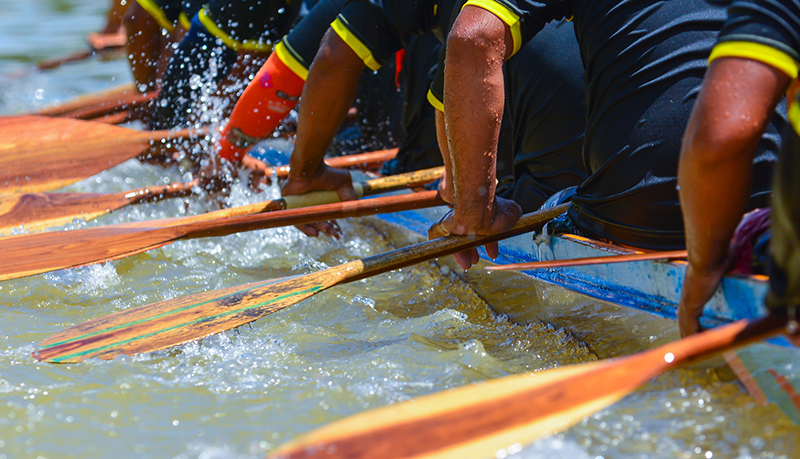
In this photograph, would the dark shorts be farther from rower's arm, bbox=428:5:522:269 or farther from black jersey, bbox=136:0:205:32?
black jersey, bbox=136:0:205:32

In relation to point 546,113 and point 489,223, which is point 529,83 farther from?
point 489,223

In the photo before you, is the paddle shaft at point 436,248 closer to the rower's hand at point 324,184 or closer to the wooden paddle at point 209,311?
the wooden paddle at point 209,311

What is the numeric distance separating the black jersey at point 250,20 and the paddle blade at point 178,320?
1.84 m

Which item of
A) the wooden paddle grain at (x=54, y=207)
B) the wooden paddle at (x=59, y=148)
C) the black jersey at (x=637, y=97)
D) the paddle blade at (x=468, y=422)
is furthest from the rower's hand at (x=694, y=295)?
the wooden paddle at (x=59, y=148)

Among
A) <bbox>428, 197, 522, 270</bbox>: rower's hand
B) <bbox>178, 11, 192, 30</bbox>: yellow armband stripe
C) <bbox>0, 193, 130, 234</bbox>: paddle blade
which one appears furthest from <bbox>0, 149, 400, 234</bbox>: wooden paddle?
<bbox>178, 11, 192, 30</bbox>: yellow armband stripe

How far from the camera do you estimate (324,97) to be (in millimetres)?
2131

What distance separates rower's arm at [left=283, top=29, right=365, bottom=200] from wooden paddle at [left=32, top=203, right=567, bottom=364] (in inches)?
27.0

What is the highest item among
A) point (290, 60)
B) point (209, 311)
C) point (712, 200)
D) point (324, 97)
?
point (290, 60)

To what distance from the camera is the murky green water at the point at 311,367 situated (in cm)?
113

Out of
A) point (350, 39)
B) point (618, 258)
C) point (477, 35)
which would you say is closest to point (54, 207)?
point (350, 39)

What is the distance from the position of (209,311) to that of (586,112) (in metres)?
1.13

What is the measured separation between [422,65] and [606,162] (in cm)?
125

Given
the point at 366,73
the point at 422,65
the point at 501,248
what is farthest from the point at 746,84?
the point at 366,73

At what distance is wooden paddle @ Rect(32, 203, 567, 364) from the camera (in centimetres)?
152
